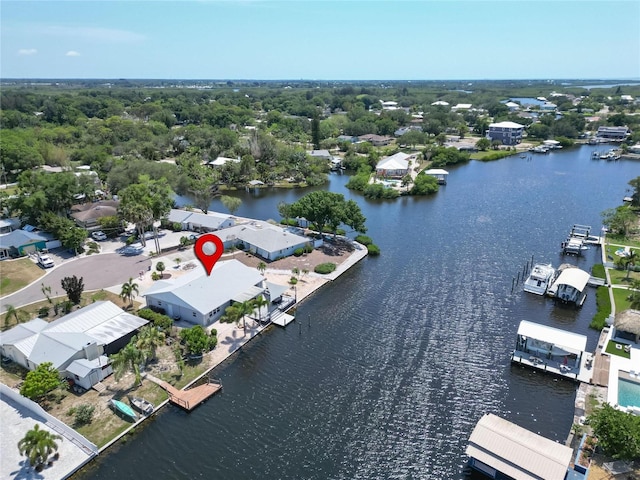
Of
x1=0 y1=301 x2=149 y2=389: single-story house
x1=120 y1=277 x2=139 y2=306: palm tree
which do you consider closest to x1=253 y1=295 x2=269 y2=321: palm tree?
x1=0 y1=301 x2=149 y2=389: single-story house

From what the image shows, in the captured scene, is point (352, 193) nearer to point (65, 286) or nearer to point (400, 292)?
point (400, 292)

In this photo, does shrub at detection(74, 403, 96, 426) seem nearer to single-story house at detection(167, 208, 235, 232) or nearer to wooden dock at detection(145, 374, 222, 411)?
wooden dock at detection(145, 374, 222, 411)

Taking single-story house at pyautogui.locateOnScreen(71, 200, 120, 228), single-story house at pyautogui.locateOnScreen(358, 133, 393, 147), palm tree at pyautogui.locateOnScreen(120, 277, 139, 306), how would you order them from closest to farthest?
palm tree at pyautogui.locateOnScreen(120, 277, 139, 306) < single-story house at pyautogui.locateOnScreen(71, 200, 120, 228) < single-story house at pyautogui.locateOnScreen(358, 133, 393, 147)

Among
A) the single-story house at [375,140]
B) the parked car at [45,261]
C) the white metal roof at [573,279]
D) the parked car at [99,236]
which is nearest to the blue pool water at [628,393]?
the white metal roof at [573,279]

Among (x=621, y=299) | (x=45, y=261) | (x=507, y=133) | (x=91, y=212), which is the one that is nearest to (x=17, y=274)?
(x=45, y=261)

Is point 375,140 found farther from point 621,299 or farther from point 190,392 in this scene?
point 190,392

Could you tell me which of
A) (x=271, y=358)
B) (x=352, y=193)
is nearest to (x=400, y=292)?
(x=271, y=358)
